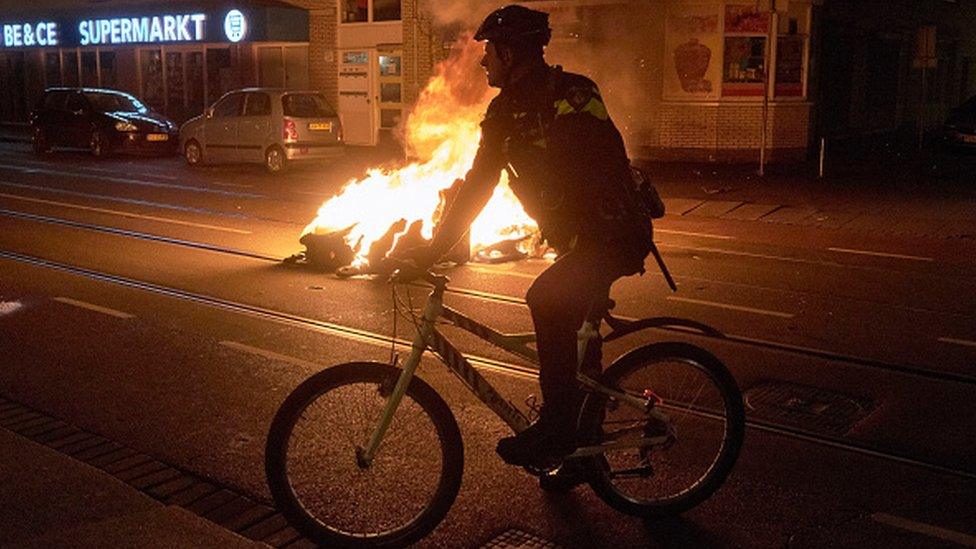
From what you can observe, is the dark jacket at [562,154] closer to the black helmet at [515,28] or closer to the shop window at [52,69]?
the black helmet at [515,28]

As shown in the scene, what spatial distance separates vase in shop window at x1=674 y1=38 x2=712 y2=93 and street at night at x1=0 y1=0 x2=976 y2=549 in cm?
176

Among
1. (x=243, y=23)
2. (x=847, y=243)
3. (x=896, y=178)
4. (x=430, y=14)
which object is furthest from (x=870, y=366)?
(x=243, y=23)

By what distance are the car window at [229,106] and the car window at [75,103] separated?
201 inches

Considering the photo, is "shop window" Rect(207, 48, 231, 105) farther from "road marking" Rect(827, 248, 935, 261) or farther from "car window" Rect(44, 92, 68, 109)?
"road marking" Rect(827, 248, 935, 261)

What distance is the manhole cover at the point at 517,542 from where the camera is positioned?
4.33 metres

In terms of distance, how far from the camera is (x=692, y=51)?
886 inches

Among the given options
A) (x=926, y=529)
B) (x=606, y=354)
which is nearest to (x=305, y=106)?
(x=606, y=354)

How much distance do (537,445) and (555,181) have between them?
104 cm

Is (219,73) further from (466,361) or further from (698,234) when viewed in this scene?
(466,361)

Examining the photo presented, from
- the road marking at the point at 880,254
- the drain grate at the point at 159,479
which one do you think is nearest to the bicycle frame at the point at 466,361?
the drain grate at the point at 159,479

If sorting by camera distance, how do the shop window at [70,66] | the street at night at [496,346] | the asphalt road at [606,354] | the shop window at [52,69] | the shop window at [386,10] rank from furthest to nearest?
the shop window at [52,69] < the shop window at [70,66] < the shop window at [386,10] < the asphalt road at [606,354] < the street at night at [496,346]

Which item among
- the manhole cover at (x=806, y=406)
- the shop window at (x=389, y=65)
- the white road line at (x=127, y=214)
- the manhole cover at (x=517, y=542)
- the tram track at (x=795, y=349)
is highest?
the shop window at (x=389, y=65)

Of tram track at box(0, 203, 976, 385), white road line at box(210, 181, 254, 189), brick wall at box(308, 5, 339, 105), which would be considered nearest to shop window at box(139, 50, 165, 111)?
brick wall at box(308, 5, 339, 105)

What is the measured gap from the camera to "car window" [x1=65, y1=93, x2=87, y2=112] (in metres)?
26.5
